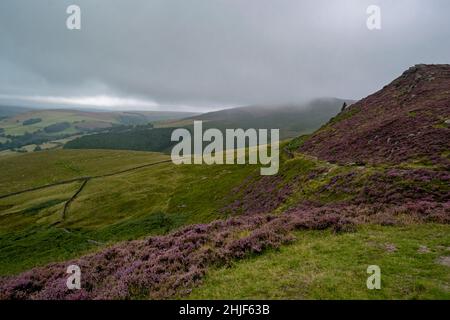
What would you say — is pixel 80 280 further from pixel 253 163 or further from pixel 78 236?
pixel 253 163

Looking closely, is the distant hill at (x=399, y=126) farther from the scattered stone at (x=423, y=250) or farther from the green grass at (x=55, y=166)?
the green grass at (x=55, y=166)

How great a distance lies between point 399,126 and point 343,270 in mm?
41306

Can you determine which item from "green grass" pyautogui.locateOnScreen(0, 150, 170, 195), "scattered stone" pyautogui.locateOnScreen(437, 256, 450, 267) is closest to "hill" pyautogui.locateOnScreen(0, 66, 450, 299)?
"scattered stone" pyautogui.locateOnScreen(437, 256, 450, 267)

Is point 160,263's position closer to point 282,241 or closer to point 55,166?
point 282,241

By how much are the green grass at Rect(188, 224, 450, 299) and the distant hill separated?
19127 millimetres

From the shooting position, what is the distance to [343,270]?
46.8 feet

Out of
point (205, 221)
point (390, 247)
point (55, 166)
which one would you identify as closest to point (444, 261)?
point (390, 247)

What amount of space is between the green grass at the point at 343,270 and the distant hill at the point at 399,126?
1913cm

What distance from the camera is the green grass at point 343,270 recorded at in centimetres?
1206

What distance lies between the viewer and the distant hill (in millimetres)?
37094

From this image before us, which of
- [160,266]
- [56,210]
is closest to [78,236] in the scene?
[56,210]

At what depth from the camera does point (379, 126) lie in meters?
50.0

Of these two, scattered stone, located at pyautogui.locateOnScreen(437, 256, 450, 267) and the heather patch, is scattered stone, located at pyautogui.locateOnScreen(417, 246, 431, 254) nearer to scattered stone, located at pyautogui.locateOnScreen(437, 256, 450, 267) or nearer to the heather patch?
scattered stone, located at pyautogui.locateOnScreen(437, 256, 450, 267)
